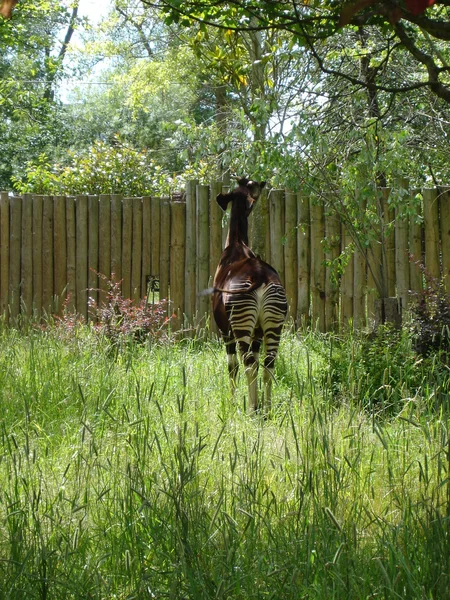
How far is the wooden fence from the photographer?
32.0 feet

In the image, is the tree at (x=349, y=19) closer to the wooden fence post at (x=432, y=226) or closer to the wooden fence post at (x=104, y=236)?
the wooden fence post at (x=432, y=226)

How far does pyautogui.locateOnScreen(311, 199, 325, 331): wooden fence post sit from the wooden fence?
12 millimetres

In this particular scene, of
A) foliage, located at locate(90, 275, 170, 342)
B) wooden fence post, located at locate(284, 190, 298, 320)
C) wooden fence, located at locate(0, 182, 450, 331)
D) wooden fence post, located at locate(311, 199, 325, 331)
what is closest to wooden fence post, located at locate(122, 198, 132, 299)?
wooden fence, located at locate(0, 182, 450, 331)

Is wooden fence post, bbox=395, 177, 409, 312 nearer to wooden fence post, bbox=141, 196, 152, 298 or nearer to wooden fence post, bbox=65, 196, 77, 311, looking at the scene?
wooden fence post, bbox=141, 196, 152, 298

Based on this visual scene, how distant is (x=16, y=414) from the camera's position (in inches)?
222

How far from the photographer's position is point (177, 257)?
1088cm

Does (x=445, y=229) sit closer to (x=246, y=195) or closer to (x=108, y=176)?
(x=246, y=195)

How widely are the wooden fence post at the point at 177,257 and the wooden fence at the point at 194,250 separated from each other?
0.01 metres

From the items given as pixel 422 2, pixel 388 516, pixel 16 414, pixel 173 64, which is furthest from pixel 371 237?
pixel 173 64

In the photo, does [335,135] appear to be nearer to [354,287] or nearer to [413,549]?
[354,287]

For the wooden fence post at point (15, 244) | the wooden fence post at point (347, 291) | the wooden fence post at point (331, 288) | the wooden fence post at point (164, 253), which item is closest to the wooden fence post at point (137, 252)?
the wooden fence post at point (164, 253)

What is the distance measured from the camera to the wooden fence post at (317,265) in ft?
33.3

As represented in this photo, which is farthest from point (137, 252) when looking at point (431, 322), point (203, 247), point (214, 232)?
point (431, 322)

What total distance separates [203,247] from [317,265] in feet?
5.00
